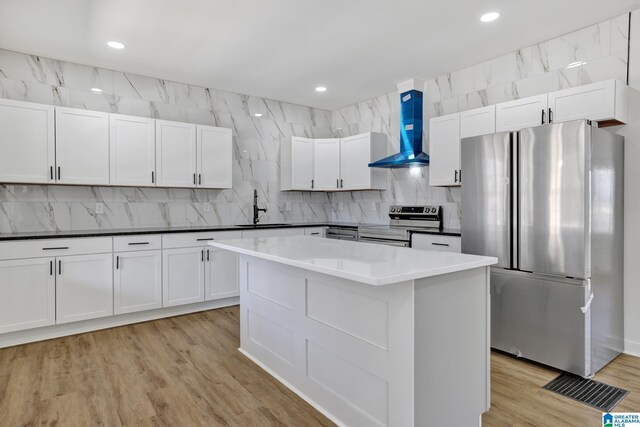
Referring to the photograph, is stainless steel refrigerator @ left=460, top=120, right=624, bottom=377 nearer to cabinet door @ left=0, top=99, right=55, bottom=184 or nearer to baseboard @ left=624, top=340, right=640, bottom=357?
baseboard @ left=624, top=340, right=640, bottom=357

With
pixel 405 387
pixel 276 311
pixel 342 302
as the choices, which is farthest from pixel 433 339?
pixel 276 311

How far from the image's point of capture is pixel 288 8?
9.46 feet

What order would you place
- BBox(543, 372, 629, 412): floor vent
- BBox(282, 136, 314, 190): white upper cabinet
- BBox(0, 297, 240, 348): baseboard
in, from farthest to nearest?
BBox(282, 136, 314, 190): white upper cabinet < BBox(0, 297, 240, 348): baseboard < BBox(543, 372, 629, 412): floor vent

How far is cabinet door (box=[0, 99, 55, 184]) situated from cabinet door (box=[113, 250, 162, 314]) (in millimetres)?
1059

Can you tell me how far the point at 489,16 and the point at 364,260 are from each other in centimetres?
239

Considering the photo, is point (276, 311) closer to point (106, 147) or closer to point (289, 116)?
point (106, 147)

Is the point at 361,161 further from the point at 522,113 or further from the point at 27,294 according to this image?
the point at 27,294

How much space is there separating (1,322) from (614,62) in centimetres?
558

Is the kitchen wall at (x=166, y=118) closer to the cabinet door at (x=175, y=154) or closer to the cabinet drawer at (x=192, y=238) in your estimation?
the cabinet door at (x=175, y=154)

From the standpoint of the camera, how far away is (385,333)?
177 cm

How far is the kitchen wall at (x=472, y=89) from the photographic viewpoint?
316 cm

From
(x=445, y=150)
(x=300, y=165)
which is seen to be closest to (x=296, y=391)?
(x=445, y=150)

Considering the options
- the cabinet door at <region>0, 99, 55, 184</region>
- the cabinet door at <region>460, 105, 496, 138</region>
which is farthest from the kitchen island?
the cabinet door at <region>0, 99, 55, 184</region>

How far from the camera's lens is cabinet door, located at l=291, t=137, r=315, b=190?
538cm
